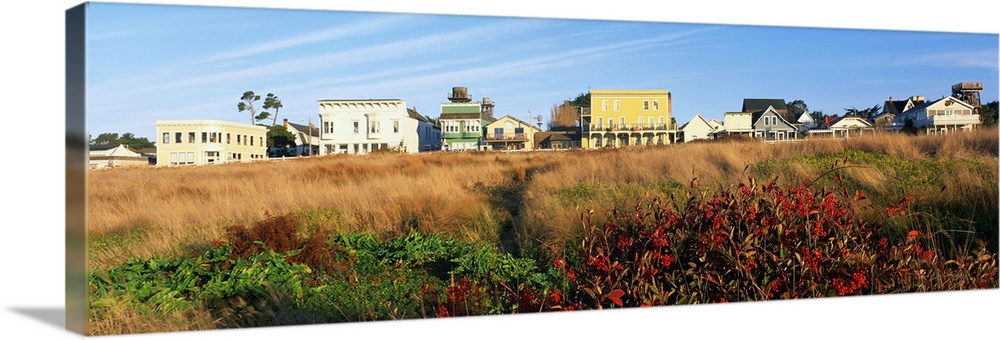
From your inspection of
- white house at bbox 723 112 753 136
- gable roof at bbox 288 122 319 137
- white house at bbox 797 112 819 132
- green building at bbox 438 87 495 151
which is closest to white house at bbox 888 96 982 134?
white house at bbox 797 112 819 132

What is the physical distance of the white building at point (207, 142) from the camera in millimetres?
6062

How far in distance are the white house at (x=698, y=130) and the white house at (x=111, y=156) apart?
429cm

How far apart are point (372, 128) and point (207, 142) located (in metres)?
1.27

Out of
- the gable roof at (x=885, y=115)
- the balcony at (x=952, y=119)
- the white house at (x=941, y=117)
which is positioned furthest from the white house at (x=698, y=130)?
the balcony at (x=952, y=119)

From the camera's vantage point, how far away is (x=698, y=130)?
7625mm

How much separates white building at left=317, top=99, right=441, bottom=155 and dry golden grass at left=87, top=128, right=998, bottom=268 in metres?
0.11

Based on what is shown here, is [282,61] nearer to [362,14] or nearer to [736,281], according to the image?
[362,14]

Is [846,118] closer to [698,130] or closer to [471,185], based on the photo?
[698,130]

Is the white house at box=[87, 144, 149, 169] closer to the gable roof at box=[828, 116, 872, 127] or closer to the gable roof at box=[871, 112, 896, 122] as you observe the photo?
the gable roof at box=[828, 116, 872, 127]

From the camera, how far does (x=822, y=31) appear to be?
25.0 feet

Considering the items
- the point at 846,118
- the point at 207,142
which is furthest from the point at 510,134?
the point at 846,118

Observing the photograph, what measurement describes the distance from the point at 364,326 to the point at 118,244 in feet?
6.31

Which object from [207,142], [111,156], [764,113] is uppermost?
[764,113]

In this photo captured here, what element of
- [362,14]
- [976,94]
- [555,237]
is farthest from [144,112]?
[976,94]
